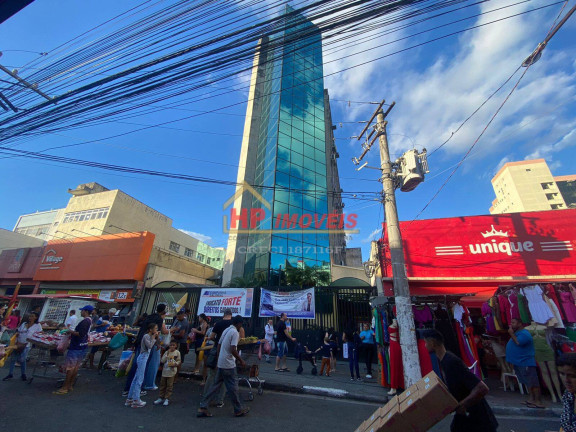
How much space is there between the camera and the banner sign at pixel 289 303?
11712 mm

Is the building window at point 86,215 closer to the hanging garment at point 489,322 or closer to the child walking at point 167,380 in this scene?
the child walking at point 167,380

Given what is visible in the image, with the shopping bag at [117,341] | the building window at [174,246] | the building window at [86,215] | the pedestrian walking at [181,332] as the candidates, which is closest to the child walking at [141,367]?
the pedestrian walking at [181,332]

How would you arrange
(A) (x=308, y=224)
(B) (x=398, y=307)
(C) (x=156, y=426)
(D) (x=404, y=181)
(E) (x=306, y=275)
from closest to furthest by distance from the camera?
(C) (x=156, y=426)
(B) (x=398, y=307)
(D) (x=404, y=181)
(E) (x=306, y=275)
(A) (x=308, y=224)

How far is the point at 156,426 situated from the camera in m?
4.11

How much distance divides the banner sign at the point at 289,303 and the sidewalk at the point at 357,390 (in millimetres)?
3523

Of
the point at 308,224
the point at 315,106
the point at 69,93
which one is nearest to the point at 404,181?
the point at 69,93

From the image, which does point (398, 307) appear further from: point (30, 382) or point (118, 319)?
point (118, 319)

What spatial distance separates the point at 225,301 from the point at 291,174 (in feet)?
42.0

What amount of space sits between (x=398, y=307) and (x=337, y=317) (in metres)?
5.01

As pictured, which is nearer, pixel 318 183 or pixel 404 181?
pixel 404 181

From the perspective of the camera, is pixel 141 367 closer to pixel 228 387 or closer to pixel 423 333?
pixel 228 387

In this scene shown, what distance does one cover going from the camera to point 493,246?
472 inches

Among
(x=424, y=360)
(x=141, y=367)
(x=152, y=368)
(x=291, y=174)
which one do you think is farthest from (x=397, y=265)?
(x=291, y=174)

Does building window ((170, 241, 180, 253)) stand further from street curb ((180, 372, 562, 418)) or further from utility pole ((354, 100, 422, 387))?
utility pole ((354, 100, 422, 387))
